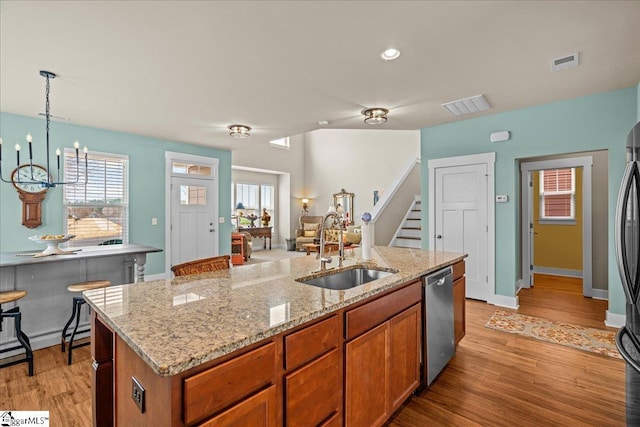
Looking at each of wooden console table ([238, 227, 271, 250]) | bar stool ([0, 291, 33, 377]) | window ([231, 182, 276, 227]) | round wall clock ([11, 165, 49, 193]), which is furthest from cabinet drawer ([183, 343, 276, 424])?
window ([231, 182, 276, 227])

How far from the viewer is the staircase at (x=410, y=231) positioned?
20.0 ft

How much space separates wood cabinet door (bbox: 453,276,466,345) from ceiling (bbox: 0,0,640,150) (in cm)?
192

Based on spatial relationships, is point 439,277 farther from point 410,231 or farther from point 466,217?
point 410,231

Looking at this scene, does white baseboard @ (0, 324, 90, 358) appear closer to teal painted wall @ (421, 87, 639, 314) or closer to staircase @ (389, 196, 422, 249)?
teal painted wall @ (421, 87, 639, 314)

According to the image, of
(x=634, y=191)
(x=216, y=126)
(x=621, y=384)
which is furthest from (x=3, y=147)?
(x=621, y=384)

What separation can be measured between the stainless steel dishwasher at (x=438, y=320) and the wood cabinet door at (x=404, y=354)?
0.42 feet

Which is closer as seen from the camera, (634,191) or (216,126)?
(634,191)

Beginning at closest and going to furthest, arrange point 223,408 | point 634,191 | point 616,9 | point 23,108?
point 223,408 < point 634,191 < point 616,9 < point 23,108

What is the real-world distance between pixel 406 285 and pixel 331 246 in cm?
126

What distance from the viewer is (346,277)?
88.8 inches

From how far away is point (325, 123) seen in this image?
4.43 m

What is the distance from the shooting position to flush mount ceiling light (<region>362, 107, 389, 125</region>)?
12.4 feet

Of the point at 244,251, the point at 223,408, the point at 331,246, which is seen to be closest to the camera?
the point at 223,408

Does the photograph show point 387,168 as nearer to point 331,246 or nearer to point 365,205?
point 365,205
